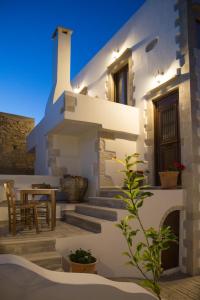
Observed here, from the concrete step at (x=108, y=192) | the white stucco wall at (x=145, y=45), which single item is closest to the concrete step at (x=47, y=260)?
the concrete step at (x=108, y=192)

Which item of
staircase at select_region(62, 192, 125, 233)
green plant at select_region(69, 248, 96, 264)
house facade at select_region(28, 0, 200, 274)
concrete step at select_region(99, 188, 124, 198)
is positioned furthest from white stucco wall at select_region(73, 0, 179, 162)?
green plant at select_region(69, 248, 96, 264)

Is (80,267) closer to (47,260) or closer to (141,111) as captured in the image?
(47,260)

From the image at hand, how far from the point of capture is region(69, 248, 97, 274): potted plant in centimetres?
340

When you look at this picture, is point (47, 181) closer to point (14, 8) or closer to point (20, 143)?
point (20, 143)

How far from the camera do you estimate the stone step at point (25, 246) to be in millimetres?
3521

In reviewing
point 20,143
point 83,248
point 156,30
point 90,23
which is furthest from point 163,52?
point 90,23

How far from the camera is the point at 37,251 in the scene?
12.1ft

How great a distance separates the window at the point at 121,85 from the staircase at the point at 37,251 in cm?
554

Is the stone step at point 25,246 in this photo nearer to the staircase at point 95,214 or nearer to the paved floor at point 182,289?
the staircase at point 95,214

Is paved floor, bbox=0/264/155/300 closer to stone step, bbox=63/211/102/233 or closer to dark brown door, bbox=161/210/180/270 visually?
stone step, bbox=63/211/102/233

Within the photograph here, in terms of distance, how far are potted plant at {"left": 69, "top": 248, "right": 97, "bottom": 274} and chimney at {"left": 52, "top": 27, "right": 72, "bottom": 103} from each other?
537cm

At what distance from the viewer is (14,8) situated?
9.30 meters

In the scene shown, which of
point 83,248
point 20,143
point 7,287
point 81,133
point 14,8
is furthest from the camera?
point 20,143

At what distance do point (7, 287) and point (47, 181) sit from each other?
541cm
